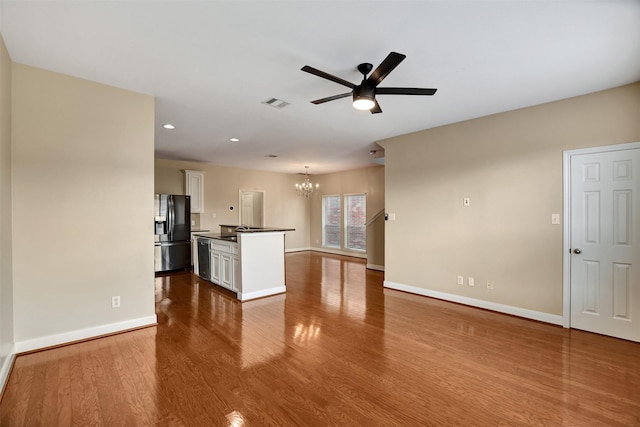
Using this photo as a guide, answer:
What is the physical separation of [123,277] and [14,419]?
60.0 inches

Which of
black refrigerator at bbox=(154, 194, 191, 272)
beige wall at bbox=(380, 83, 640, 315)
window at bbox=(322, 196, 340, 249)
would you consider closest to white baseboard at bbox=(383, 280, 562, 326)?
beige wall at bbox=(380, 83, 640, 315)

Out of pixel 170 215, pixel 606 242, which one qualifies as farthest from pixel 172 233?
pixel 606 242

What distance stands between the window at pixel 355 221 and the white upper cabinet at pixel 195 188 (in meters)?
4.22

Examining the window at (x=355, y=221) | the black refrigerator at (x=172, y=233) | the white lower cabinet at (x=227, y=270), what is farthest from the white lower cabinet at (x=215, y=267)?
the window at (x=355, y=221)

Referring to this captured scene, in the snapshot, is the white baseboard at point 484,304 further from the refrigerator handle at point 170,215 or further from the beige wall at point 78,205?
the refrigerator handle at point 170,215

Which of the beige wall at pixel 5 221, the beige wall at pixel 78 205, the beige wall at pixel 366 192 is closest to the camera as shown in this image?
the beige wall at pixel 5 221

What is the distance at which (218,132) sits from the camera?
4.97 metres

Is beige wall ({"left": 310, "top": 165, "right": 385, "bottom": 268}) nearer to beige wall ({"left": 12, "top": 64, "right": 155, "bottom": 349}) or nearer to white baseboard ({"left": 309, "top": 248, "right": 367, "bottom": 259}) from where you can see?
white baseboard ({"left": 309, "top": 248, "right": 367, "bottom": 259})

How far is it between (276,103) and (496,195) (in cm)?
320

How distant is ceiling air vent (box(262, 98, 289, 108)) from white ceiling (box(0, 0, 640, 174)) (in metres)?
0.10

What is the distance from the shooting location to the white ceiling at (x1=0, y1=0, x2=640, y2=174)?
200 cm

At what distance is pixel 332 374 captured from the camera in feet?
8.13

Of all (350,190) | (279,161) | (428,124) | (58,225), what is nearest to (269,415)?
(58,225)

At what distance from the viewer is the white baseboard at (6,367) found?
7.39ft
